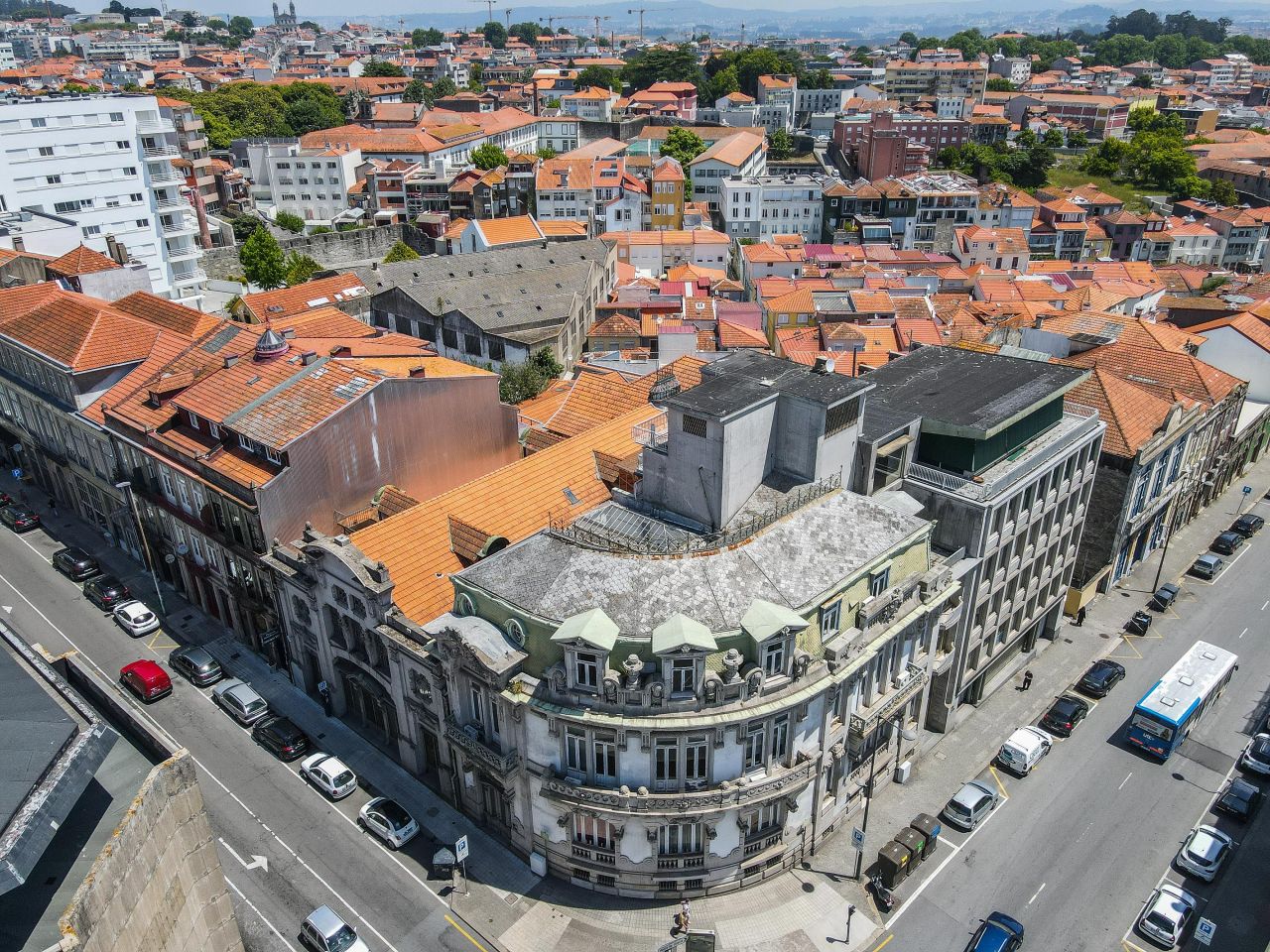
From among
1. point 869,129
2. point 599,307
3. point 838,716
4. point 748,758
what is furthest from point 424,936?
point 869,129

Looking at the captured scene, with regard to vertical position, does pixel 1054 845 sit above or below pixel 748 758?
below

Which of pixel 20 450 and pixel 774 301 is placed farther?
pixel 774 301

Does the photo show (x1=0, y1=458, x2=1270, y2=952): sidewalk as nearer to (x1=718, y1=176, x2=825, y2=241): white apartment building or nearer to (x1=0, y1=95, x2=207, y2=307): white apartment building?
(x1=0, y1=95, x2=207, y2=307): white apartment building

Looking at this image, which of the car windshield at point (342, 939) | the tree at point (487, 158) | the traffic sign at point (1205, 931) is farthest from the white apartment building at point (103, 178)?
the traffic sign at point (1205, 931)

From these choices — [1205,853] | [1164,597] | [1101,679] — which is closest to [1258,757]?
[1101,679]

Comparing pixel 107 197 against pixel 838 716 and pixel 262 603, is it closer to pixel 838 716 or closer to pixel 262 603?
pixel 262 603

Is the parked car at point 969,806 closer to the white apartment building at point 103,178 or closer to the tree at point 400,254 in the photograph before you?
the white apartment building at point 103,178
